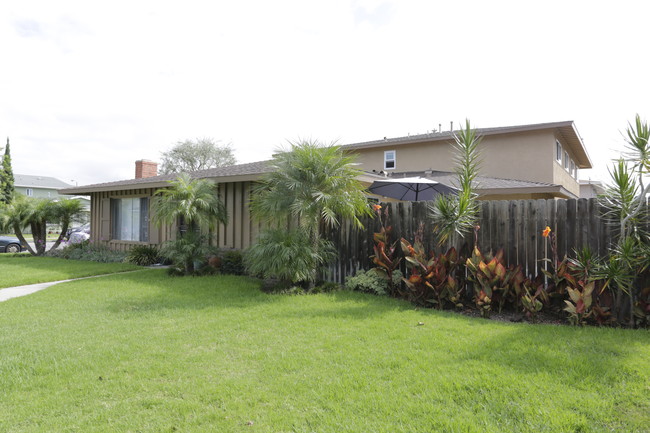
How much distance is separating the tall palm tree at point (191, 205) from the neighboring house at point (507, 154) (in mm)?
7601

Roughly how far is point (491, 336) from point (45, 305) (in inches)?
255

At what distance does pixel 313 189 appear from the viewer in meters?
A: 6.96

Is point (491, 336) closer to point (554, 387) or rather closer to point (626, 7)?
point (554, 387)

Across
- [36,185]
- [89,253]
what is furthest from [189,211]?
[36,185]

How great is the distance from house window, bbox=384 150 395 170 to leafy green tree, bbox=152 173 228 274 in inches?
433

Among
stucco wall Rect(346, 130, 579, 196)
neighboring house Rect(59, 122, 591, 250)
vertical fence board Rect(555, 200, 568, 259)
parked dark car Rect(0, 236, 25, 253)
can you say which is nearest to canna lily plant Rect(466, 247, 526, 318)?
vertical fence board Rect(555, 200, 568, 259)

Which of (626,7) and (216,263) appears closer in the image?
(626,7)

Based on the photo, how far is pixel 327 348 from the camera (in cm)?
405

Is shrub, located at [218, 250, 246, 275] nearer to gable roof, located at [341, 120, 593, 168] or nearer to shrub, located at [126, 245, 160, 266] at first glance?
shrub, located at [126, 245, 160, 266]

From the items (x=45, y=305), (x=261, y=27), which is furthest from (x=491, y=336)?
(x=261, y=27)

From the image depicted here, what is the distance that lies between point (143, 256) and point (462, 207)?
9557 millimetres

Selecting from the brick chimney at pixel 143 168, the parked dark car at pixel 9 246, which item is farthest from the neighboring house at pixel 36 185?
the brick chimney at pixel 143 168

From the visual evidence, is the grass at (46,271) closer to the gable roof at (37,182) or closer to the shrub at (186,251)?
the shrub at (186,251)

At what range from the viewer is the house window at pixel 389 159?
1862 cm
